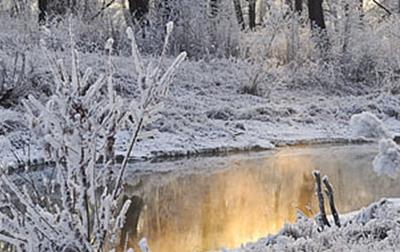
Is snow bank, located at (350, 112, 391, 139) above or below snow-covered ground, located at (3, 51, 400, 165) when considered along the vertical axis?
above

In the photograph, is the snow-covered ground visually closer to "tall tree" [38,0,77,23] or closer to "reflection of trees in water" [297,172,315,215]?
"reflection of trees in water" [297,172,315,215]

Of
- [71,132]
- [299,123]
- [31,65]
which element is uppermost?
[71,132]

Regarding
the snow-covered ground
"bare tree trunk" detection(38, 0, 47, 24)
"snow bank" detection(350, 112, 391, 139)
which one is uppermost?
"snow bank" detection(350, 112, 391, 139)

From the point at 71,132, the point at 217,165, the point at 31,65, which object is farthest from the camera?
the point at 31,65

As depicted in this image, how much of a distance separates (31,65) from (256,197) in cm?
513

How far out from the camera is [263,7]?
104 ft

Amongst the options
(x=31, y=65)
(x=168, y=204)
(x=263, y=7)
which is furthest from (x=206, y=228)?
(x=263, y=7)

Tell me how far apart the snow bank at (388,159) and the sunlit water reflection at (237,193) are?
3132 millimetres

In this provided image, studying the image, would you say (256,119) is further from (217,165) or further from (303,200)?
(303,200)

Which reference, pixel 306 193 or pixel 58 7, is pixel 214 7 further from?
pixel 306 193

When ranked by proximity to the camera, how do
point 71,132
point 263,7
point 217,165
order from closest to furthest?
point 71,132
point 217,165
point 263,7

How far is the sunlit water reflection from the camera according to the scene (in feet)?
23.0

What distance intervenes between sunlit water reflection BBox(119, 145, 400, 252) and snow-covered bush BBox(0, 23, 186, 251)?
9.58 feet

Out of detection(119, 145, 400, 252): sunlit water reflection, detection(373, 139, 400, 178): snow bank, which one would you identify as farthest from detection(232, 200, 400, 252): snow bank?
detection(373, 139, 400, 178): snow bank
